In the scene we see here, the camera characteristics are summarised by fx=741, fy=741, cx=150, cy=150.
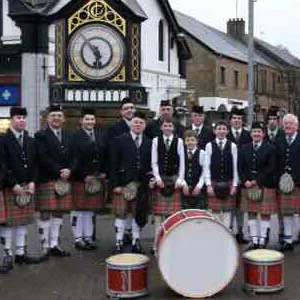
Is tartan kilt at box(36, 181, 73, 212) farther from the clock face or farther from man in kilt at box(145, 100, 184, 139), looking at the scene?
the clock face

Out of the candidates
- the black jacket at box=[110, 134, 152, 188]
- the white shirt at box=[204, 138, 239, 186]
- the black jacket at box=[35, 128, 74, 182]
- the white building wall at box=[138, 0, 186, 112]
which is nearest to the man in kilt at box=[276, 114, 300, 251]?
the white shirt at box=[204, 138, 239, 186]

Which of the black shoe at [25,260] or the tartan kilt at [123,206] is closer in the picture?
the black shoe at [25,260]

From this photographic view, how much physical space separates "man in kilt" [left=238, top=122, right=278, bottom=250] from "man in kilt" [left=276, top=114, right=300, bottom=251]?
0.35 feet

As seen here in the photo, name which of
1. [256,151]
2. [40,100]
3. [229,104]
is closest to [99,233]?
[256,151]

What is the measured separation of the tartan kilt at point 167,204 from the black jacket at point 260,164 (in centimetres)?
98

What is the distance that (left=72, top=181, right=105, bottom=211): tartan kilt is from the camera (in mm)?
9633

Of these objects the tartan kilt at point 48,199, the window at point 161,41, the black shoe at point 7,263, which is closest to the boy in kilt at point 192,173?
the tartan kilt at point 48,199

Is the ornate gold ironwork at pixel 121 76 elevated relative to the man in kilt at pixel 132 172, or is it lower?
elevated

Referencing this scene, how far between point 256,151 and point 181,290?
2759 mm

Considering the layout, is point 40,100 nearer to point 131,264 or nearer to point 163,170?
point 163,170

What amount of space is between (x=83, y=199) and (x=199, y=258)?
9.39 ft

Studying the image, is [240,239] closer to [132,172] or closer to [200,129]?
[200,129]

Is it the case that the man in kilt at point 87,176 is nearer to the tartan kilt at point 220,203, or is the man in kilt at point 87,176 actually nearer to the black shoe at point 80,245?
the black shoe at point 80,245

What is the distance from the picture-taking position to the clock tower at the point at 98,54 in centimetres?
1222
